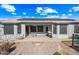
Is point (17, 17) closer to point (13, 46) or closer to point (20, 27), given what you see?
point (20, 27)

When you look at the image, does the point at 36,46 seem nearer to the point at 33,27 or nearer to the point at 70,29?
the point at 33,27

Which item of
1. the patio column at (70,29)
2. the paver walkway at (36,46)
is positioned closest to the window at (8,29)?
the paver walkway at (36,46)

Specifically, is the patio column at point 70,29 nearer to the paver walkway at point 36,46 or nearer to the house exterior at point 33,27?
the house exterior at point 33,27

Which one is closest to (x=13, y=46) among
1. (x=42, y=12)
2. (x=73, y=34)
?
(x=42, y=12)

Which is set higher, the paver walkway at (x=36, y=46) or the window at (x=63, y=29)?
the window at (x=63, y=29)

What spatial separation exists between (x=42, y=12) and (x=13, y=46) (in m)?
0.65

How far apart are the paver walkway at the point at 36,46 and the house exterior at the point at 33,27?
7cm

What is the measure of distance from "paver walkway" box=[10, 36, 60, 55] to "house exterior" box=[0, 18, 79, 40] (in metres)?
0.07

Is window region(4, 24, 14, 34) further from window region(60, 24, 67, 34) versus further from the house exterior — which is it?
window region(60, 24, 67, 34)

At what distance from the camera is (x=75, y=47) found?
3.01 metres

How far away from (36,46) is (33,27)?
0.91 ft

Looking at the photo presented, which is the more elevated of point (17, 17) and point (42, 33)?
point (17, 17)

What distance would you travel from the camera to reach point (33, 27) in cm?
305

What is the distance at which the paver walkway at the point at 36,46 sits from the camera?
3.02 metres
